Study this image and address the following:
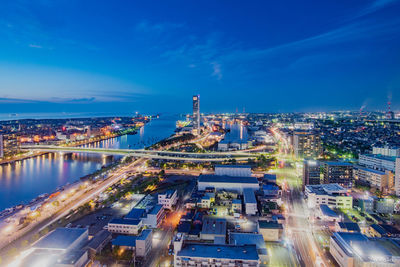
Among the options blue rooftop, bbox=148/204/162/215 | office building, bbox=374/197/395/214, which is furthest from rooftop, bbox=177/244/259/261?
office building, bbox=374/197/395/214

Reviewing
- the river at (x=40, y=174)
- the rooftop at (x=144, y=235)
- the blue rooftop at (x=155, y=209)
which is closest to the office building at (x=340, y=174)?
the blue rooftop at (x=155, y=209)

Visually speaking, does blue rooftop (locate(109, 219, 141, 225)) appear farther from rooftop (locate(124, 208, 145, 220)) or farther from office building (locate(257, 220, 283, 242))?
office building (locate(257, 220, 283, 242))

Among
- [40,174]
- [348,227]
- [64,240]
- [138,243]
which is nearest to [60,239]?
[64,240]

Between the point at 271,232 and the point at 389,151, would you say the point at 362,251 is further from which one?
the point at 389,151

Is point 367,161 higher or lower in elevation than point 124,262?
higher

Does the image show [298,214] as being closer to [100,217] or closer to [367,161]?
[100,217]

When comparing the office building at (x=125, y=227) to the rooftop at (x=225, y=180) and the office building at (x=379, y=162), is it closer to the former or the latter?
the rooftop at (x=225, y=180)

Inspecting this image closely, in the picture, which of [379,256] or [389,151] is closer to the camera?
[379,256]

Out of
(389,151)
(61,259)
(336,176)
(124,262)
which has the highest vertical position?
(389,151)

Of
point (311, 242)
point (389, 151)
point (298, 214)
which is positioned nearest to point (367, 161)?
point (389, 151)
